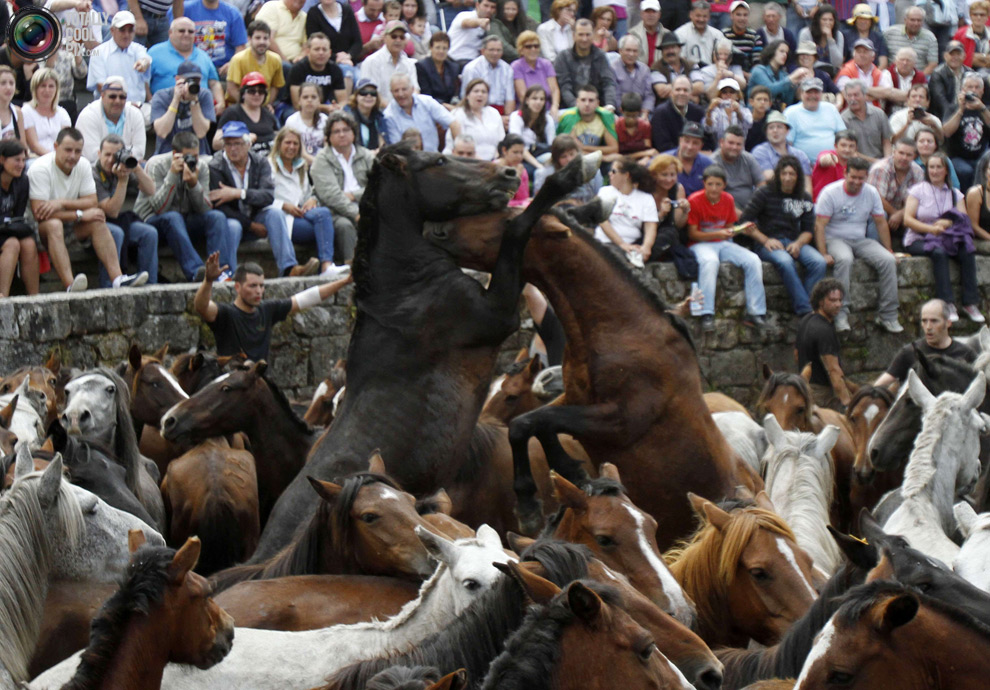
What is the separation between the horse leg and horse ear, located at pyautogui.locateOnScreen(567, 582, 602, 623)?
310 cm

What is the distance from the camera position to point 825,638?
3.25 m

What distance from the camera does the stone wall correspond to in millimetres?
9172

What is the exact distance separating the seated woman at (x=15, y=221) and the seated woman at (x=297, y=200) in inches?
91.4

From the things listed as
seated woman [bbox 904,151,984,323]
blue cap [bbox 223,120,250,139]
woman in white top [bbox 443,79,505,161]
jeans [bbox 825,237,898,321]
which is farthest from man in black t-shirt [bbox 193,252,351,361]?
seated woman [bbox 904,151,984,323]

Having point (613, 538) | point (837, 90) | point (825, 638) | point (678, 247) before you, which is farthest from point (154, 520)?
point (837, 90)

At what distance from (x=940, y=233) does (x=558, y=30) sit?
4.93 meters

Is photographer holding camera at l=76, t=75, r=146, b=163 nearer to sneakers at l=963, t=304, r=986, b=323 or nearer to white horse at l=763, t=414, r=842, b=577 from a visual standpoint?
white horse at l=763, t=414, r=842, b=577

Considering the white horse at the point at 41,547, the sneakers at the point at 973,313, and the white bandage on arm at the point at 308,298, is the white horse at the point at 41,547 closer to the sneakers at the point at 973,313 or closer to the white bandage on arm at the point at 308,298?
the white bandage on arm at the point at 308,298

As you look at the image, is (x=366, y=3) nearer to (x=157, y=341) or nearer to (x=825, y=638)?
(x=157, y=341)

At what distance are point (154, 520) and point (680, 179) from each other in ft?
27.5

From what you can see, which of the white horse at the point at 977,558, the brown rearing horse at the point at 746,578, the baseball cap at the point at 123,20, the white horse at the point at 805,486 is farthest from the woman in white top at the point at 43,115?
the white horse at the point at 977,558

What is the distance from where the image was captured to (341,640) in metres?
4.36

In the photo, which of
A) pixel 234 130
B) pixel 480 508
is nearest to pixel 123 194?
pixel 234 130

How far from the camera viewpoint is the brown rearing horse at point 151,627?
145 inches
